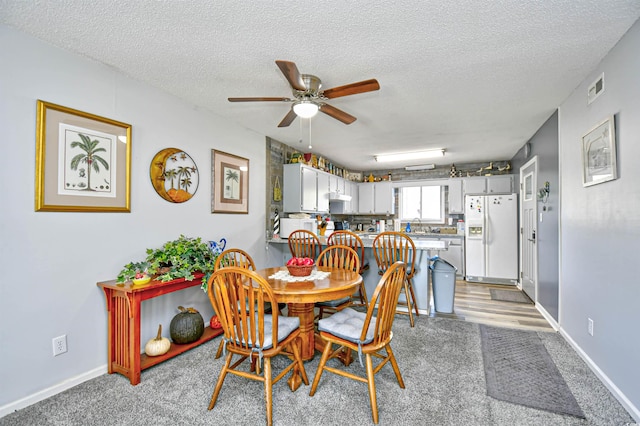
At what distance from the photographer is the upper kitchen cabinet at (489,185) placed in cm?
573

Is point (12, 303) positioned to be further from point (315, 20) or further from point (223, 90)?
point (315, 20)

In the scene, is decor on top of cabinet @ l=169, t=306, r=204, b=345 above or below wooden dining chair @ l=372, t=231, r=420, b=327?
below

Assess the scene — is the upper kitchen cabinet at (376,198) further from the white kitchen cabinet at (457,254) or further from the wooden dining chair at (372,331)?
the wooden dining chair at (372,331)

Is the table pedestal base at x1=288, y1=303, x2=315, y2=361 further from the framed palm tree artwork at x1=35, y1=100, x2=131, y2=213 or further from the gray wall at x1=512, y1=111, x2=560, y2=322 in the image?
the gray wall at x1=512, y1=111, x2=560, y2=322

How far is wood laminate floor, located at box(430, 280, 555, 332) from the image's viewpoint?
333 centimetres

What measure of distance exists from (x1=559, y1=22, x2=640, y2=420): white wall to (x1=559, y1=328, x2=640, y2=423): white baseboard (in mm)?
12

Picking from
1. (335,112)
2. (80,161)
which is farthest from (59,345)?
(335,112)

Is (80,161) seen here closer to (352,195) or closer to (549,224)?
(549,224)

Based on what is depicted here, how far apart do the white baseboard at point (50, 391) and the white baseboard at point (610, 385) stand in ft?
11.7

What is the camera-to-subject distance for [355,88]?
214 centimetres

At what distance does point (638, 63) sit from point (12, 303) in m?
4.12

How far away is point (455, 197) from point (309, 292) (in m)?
5.17

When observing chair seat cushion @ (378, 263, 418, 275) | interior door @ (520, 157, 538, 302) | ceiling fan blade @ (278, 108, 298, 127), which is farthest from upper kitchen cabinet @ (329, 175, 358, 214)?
interior door @ (520, 157, 538, 302)

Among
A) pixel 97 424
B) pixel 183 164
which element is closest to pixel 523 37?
pixel 183 164
